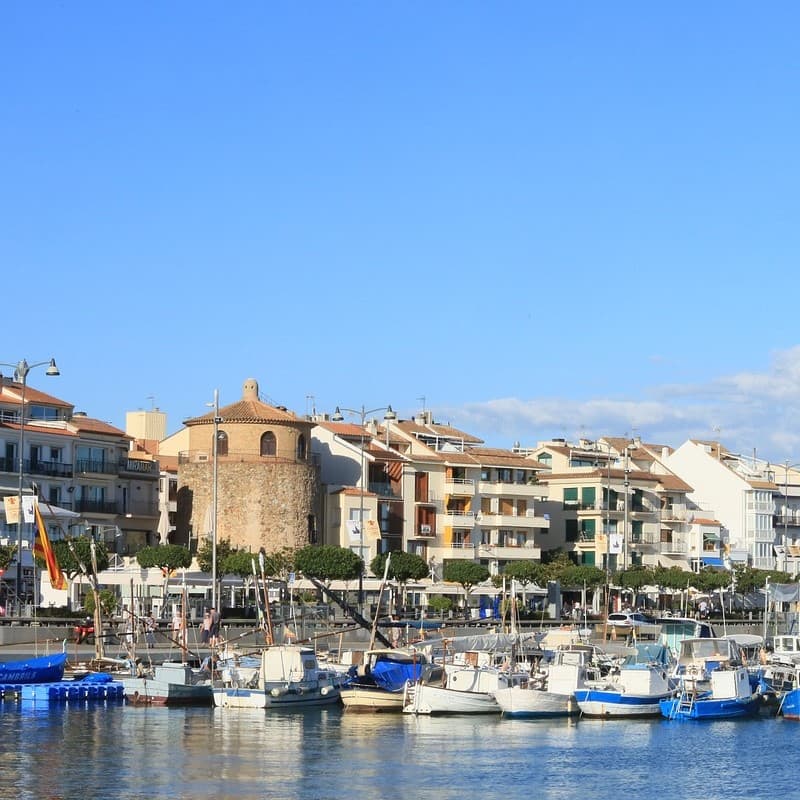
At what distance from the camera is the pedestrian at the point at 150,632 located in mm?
73525

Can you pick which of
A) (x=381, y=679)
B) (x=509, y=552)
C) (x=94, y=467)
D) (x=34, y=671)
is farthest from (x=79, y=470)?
(x=381, y=679)

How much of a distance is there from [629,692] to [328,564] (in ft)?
128

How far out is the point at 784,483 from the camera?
5881 inches

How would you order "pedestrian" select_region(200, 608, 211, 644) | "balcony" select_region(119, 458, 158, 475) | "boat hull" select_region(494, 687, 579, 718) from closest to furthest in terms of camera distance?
"boat hull" select_region(494, 687, 579, 718), "pedestrian" select_region(200, 608, 211, 644), "balcony" select_region(119, 458, 158, 475)

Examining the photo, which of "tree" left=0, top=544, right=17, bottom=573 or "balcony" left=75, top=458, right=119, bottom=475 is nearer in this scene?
"tree" left=0, top=544, right=17, bottom=573

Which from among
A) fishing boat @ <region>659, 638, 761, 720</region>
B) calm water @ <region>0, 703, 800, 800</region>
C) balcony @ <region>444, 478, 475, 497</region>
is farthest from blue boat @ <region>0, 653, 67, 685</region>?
balcony @ <region>444, 478, 475, 497</region>

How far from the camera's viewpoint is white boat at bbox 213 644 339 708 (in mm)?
58750

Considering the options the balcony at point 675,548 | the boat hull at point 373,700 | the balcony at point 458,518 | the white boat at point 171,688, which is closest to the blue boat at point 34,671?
the white boat at point 171,688

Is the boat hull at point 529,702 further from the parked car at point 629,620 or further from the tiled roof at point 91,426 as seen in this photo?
the tiled roof at point 91,426

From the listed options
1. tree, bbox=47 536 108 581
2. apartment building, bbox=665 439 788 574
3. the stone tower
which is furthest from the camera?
apartment building, bbox=665 439 788 574

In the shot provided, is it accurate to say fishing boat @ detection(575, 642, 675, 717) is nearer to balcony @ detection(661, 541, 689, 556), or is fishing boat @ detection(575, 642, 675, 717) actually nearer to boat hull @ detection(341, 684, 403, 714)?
boat hull @ detection(341, 684, 403, 714)

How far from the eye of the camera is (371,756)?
48.8 m

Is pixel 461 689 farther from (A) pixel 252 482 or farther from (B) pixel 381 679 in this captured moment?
(A) pixel 252 482

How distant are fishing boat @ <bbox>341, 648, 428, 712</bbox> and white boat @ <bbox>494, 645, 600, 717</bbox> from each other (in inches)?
130
